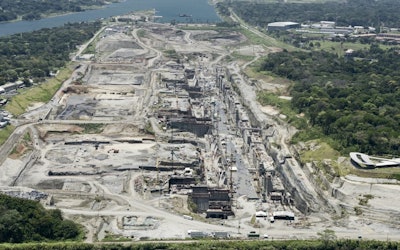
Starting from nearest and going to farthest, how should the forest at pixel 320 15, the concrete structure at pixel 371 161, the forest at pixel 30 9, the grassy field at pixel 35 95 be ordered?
the concrete structure at pixel 371 161 → the grassy field at pixel 35 95 → the forest at pixel 320 15 → the forest at pixel 30 9

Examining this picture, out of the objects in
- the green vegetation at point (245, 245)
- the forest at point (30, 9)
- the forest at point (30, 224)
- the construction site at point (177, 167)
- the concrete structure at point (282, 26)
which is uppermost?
the forest at point (30, 9)

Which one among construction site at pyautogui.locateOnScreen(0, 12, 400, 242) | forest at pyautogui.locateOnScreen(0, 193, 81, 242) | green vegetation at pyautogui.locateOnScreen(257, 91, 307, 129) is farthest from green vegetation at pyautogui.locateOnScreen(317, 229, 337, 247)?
green vegetation at pyautogui.locateOnScreen(257, 91, 307, 129)

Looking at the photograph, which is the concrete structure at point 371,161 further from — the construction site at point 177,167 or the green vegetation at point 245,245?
the green vegetation at point 245,245

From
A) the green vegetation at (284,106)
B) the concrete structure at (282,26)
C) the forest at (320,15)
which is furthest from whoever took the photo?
the forest at (320,15)

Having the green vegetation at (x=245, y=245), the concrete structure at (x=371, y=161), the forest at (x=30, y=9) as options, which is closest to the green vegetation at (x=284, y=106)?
the concrete structure at (x=371, y=161)

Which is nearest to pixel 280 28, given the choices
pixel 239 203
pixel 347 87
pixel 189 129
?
pixel 347 87

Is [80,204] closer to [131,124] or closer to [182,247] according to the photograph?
[182,247]

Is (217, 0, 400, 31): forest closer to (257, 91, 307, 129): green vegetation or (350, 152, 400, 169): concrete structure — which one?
(257, 91, 307, 129): green vegetation
